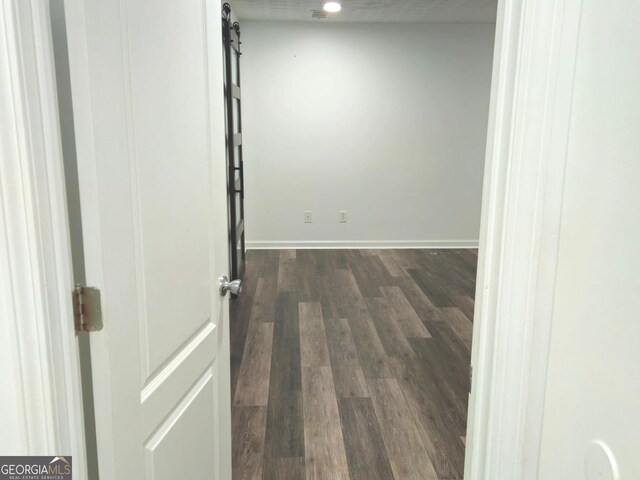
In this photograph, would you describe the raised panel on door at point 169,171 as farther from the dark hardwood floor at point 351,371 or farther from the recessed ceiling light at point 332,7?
the recessed ceiling light at point 332,7

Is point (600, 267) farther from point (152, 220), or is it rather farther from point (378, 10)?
point (378, 10)

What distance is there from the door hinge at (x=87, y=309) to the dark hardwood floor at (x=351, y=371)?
145 centimetres

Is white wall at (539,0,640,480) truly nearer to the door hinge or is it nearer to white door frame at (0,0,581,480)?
white door frame at (0,0,581,480)

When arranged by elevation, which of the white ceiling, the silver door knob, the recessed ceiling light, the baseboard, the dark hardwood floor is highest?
the white ceiling

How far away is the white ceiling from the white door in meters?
3.34

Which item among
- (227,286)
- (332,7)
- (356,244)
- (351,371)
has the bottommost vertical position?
(351,371)

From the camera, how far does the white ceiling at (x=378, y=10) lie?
14.5 feet

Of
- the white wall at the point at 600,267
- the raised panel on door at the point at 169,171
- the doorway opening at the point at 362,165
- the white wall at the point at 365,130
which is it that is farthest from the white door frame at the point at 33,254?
the white wall at the point at 365,130

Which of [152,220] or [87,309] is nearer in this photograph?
[87,309]

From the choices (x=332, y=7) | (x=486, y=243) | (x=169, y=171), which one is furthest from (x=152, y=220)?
(x=332, y=7)

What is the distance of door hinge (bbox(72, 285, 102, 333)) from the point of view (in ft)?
2.76

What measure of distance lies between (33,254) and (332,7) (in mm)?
4430

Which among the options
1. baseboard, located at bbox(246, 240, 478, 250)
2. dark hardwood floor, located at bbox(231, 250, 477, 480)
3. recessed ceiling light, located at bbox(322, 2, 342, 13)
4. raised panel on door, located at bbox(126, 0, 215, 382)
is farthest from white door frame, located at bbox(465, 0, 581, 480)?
baseboard, located at bbox(246, 240, 478, 250)

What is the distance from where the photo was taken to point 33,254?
0.73 meters
